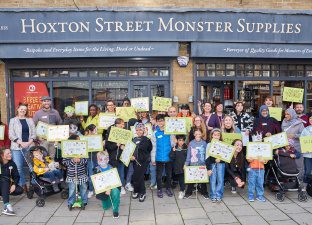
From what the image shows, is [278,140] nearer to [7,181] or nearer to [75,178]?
[75,178]

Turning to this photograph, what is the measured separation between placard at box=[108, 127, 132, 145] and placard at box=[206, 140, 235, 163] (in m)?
1.65

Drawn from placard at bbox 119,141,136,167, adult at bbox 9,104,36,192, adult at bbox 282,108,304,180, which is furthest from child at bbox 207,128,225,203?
adult at bbox 9,104,36,192

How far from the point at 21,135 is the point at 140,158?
2.71 meters

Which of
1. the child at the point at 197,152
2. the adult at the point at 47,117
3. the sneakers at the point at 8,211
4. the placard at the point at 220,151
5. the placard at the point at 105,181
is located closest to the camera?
the placard at the point at 105,181

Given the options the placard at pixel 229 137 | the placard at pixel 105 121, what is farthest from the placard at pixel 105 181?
the placard at pixel 229 137

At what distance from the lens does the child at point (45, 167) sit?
5730mm

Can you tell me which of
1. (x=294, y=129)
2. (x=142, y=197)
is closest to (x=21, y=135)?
(x=142, y=197)

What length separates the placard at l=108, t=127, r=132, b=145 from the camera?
18.9ft

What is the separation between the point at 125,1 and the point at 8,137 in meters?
4.73

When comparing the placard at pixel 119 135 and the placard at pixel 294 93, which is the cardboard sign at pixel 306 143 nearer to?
the placard at pixel 294 93

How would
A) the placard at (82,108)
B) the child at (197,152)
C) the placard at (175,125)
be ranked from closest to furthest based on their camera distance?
1. the child at (197,152)
2. the placard at (175,125)
3. the placard at (82,108)

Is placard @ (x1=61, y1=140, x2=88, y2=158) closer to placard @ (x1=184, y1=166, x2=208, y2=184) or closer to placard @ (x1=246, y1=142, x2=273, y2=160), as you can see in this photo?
placard @ (x1=184, y1=166, x2=208, y2=184)

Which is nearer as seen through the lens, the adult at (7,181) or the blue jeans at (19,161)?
the adult at (7,181)

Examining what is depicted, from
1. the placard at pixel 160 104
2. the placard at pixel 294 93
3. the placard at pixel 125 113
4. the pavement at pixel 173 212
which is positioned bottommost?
the pavement at pixel 173 212
